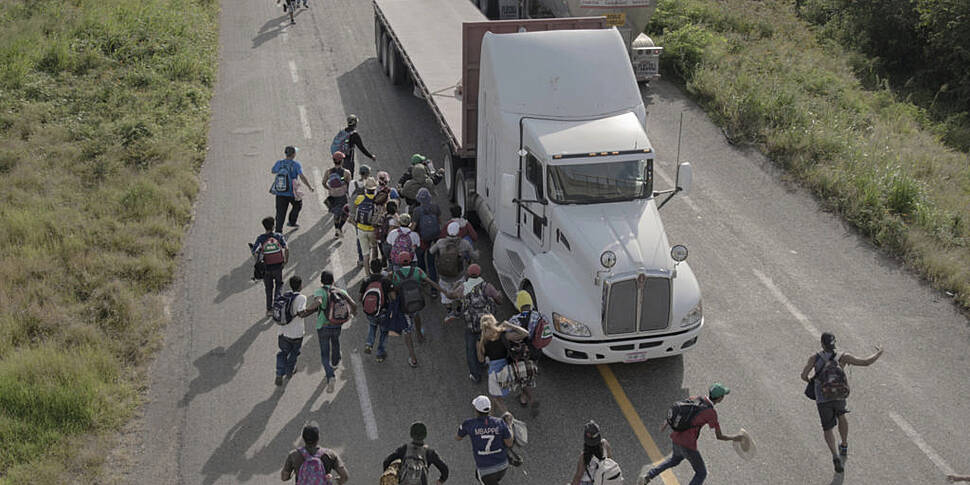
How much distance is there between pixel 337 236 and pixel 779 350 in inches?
293

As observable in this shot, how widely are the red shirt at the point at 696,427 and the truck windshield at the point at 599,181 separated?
Result: 3602 mm

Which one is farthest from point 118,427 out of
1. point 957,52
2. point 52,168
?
point 957,52

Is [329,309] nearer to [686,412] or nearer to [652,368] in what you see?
[652,368]

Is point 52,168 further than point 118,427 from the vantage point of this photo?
Yes

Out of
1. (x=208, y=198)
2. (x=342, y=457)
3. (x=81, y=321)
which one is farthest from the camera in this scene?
(x=208, y=198)

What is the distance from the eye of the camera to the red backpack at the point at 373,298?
1083cm

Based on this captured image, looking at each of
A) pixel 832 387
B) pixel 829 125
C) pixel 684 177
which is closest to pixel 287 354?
pixel 684 177

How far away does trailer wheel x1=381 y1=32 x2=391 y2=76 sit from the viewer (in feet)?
72.5

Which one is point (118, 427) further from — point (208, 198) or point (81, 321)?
point (208, 198)

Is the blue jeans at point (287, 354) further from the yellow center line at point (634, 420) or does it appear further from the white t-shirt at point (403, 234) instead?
the yellow center line at point (634, 420)

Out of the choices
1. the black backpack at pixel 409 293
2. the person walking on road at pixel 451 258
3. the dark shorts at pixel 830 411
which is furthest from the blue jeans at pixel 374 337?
the dark shorts at pixel 830 411

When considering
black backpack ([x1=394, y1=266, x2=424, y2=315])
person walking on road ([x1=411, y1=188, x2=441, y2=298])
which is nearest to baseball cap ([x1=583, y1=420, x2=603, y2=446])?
black backpack ([x1=394, y1=266, x2=424, y2=315])

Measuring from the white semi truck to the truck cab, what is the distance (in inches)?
0.6

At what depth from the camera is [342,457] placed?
1000cm
